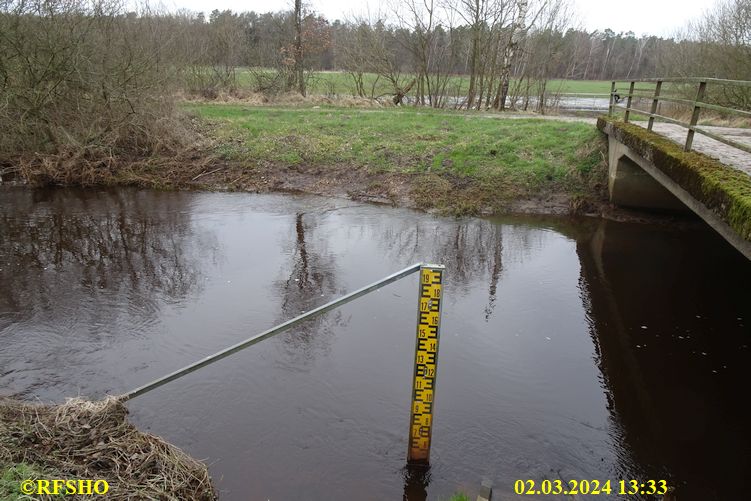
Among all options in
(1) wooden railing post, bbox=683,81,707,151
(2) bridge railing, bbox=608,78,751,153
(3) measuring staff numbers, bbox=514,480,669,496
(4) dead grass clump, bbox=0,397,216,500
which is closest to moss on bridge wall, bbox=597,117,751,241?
(1) wooden railing post, bbox=683,81,707,151

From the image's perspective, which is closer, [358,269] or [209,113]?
[358,269]

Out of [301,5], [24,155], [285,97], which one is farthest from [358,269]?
[301,5]

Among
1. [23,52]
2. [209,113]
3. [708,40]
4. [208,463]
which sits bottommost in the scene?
[208,463]

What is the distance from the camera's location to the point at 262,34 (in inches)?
1366

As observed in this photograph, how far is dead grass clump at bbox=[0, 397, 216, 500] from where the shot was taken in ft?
12.0

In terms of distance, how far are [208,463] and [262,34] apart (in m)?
34.6

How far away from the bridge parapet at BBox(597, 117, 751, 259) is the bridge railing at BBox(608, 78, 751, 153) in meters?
0.33

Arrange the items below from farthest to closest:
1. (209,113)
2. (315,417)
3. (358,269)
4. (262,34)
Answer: (262,34), (209,113), (358,269), (315,417)

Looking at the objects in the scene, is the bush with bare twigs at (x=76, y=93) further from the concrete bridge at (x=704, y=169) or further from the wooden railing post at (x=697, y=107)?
the wooden railing post at (x=697, y=107)

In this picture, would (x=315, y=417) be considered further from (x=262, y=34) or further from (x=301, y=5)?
(x=262, y=34)

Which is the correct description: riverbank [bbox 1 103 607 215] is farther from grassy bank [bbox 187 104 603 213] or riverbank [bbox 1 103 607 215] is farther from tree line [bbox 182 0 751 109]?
tree line [bbox 182 0 751 109]

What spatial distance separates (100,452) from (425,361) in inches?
100.0

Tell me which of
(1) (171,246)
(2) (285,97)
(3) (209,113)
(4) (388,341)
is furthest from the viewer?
(2) (285,97)

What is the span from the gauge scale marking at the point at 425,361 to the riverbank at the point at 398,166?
845cm
